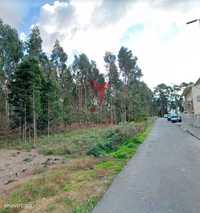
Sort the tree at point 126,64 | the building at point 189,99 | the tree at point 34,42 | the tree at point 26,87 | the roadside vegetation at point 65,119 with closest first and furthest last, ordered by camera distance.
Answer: the roadside vegetation at point 65,119 < the tree at point 26,87 < the tree at point 34,42 < the building at point 189,99 < the tree at point 126,64

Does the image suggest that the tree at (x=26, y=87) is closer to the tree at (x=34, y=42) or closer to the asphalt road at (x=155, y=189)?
the tree at (x=34, y=42)

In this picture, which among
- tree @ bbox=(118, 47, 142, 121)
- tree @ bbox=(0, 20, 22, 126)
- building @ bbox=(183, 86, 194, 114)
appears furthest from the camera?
tree @ bbox=(118, 47, 142, 121)

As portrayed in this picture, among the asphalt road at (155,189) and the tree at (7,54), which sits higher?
the tree at (7,54)

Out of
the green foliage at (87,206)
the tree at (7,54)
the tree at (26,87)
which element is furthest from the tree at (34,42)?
the green foliage at (87,206)

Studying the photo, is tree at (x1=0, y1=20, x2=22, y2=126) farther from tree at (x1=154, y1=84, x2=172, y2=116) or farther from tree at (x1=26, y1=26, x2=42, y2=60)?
tree at (x1=154, y1=84, x2=172, y2=116)

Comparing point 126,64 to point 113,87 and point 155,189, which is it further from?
point 155,189

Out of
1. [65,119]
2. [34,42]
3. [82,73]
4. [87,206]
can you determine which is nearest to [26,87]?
[65,119]

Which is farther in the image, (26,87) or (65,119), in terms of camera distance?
(65,119)

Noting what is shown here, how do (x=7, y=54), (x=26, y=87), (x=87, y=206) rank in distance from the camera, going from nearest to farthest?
(x=87, y=206)
(x=26, y=87)
(x=7, y=54)

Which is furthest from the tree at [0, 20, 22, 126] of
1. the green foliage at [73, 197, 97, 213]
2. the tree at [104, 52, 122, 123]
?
the green foliage at [73, 197, 97, 213]

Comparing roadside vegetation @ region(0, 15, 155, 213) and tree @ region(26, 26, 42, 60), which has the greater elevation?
tree @ region(26, 26, 42, 60)

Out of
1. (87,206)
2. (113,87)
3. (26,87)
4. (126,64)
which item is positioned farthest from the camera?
(126,64)

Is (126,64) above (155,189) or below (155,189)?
above

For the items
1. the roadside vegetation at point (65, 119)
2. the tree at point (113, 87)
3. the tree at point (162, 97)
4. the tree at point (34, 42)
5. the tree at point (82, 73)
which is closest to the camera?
the roadside vegetation at point (65, 119)
